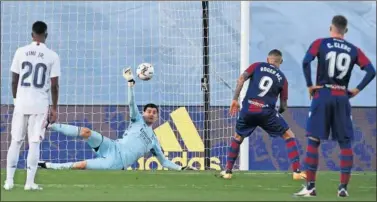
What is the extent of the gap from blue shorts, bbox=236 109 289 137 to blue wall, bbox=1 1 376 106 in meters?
3.45

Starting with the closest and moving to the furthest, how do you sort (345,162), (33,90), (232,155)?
(345,162) → (33,90) → (232,155)

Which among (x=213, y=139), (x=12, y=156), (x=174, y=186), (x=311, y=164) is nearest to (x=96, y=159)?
(x=213, y=139)

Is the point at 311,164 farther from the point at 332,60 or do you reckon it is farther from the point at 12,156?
the point at 12,156

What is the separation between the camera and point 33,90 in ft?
26.5

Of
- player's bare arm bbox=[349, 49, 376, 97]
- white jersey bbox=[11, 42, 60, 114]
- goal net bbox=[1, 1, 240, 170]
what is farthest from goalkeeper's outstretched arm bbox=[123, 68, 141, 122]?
player's bare arm bbox=[349, 49, 376, 97]

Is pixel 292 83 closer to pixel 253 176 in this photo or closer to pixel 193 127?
pixel 193 127

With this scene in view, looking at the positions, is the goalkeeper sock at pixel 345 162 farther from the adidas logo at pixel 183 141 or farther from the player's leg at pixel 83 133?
the adidas logo at pixel 183 141

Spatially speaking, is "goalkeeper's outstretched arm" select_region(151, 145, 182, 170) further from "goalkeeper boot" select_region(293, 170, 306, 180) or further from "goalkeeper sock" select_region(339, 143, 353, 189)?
"goalkeeper sock" select_region(339, 143, 353, 189)

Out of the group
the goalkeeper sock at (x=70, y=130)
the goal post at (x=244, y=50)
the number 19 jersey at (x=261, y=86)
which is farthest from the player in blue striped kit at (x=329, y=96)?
the goalkeeper sock at (x=70, y=130)

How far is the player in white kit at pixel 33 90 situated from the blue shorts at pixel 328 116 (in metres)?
2.50

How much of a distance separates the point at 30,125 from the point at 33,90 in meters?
0.35

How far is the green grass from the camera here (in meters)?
7.60

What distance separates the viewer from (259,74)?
1009cm

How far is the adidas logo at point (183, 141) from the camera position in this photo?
49.3 feet
